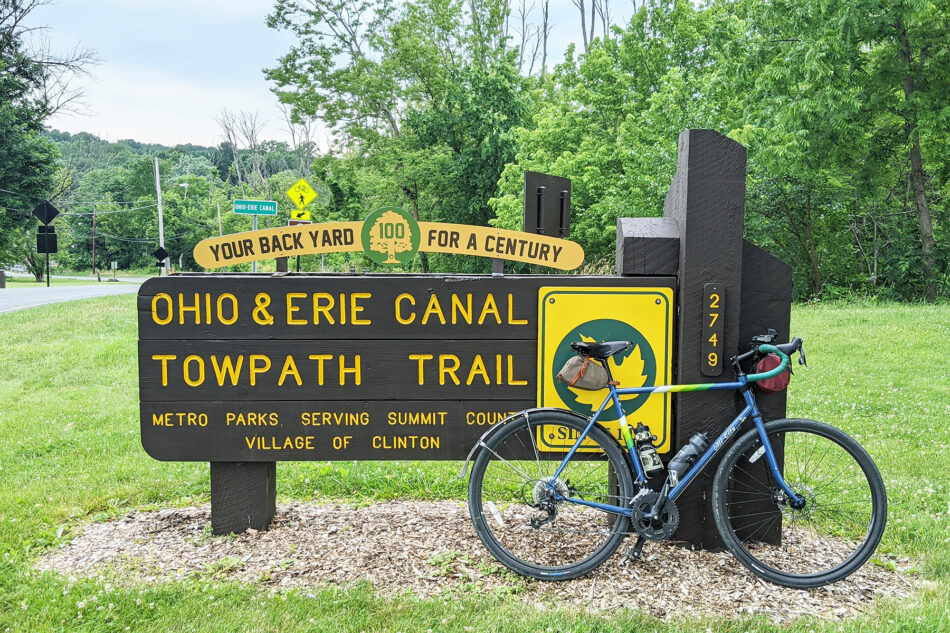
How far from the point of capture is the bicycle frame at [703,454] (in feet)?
10.5

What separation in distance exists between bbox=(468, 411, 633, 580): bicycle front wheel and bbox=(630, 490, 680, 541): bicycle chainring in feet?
0.18

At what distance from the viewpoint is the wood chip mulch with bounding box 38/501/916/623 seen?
3.09m

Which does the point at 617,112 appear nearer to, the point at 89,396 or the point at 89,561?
the point at 89,396

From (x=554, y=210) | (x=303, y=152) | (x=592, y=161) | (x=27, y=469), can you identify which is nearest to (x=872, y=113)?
(x=592, y=161)

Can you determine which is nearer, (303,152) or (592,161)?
(592,161)

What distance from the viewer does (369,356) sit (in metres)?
3.64

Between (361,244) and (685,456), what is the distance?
76.5 inches

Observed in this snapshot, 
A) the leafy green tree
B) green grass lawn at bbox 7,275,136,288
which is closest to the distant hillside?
green grass lawn at bbox 7,275,136,288

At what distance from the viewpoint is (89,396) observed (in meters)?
8.14

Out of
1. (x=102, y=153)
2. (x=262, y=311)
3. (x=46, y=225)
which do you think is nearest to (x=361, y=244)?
(x=262, y=311)

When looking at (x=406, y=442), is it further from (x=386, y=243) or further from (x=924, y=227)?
(x=924, y=227)

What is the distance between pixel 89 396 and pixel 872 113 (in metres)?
19.7

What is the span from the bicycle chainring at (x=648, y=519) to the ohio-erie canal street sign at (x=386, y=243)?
48.5 inches

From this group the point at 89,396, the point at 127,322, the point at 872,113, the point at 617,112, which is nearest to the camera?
the point at 89,396
